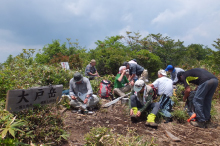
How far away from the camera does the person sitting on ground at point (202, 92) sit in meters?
4.49

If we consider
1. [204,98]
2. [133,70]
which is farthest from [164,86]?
[133,70]

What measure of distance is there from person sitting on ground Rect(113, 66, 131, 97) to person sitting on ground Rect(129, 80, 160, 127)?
1.62 meters

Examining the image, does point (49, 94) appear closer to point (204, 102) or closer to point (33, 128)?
point (33, 128)

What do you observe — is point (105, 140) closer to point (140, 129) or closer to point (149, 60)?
point (140, 129)

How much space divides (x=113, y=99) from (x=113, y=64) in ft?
8.27

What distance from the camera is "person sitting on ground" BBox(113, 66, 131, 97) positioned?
656 centimetres

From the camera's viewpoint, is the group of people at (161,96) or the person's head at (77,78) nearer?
the group of people at (161,96)

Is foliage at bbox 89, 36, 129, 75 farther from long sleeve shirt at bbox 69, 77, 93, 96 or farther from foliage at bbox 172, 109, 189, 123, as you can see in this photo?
foliage at bbox 172, 109, 189, 123

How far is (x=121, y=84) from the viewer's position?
22.1 ft

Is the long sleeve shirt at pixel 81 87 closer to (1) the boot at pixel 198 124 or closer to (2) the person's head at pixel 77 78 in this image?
(2) the person's head at pixel 77 78

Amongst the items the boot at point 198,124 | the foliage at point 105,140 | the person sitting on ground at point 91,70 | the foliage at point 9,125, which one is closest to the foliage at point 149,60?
the person sitting on ground at point 91,70

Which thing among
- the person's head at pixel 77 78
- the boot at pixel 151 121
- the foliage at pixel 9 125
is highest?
the person's head at pixel 77 78

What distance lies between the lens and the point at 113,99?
6.64 m

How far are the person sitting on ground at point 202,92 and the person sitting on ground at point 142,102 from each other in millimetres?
980
